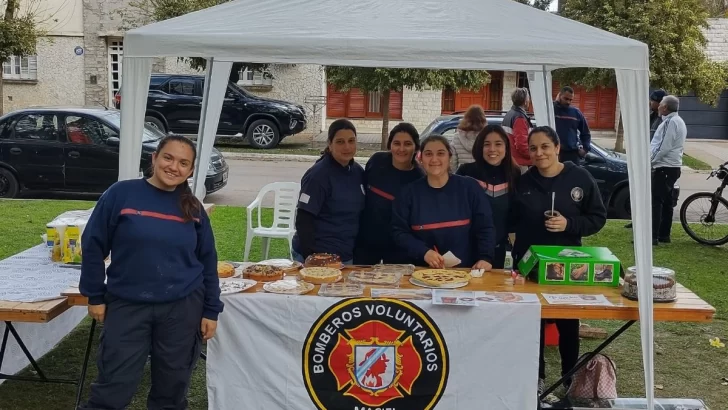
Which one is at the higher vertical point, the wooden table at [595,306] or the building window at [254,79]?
the building window at [254,79]

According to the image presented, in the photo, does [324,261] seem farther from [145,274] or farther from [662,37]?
[662,37]

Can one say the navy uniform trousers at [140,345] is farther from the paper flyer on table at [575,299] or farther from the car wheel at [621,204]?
the car wheel at [621,204]

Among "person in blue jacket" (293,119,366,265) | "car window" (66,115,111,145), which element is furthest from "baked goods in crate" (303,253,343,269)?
"car window" (66,115,111,145)

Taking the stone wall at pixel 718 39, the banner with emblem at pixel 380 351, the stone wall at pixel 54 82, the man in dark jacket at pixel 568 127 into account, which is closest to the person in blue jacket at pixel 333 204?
the banner with emblem at pixel 380 351

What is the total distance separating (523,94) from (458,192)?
387cm

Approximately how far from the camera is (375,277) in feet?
13.4

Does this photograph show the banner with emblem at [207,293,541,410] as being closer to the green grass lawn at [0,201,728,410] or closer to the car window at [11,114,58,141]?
the green grass lawn at [0,201,728,410]

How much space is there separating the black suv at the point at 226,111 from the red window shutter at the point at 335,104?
504 centimetres

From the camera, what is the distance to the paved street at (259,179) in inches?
462

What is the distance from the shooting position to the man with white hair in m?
8.07

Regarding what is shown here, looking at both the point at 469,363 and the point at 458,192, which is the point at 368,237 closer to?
the point at 458,192

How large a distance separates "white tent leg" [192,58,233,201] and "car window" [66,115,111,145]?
5.58m

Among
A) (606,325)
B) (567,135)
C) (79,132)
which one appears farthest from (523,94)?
(79,132)

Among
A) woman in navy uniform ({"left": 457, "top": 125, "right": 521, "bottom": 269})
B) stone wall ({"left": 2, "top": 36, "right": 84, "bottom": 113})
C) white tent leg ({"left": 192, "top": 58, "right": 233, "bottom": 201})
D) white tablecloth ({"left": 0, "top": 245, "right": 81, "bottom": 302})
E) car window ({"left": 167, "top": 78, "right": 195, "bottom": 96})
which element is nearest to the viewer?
white tablecloth ({"left": 0, "top": 245, "right": 81, "bottom": 302})
